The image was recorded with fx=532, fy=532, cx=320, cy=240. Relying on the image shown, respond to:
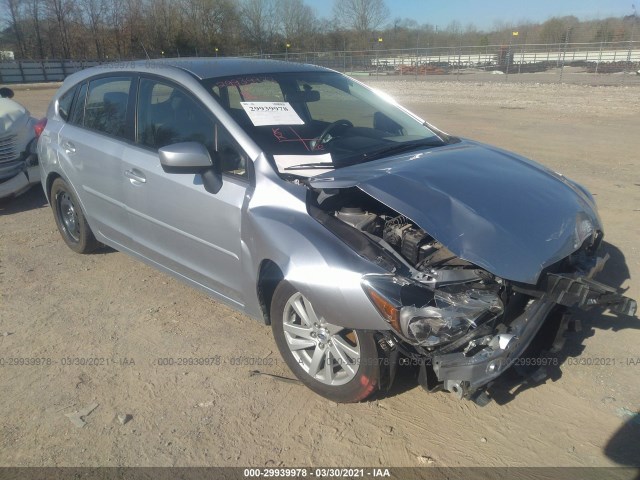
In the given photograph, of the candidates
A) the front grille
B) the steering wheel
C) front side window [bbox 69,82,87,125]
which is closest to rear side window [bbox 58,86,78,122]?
front side window [bbox 69,82,87,125]

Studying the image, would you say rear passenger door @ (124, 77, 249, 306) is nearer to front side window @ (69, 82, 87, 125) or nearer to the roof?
the roof

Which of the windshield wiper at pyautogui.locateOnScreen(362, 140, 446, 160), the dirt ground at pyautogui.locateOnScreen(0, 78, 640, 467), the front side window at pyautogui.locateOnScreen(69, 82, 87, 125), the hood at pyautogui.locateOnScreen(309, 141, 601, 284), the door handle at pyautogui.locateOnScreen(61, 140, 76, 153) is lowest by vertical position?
the dirt ground at pyautogui.locateOnScreen(0, 78, 640, 467)

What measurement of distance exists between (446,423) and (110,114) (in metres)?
3.56

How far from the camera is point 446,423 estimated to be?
9.34 feet

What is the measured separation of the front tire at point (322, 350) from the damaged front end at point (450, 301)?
17cm

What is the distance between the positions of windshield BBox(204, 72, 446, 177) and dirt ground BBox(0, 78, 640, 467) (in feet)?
4.35

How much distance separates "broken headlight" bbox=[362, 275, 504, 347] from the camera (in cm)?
251

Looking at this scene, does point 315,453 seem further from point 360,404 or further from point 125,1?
point 125,1

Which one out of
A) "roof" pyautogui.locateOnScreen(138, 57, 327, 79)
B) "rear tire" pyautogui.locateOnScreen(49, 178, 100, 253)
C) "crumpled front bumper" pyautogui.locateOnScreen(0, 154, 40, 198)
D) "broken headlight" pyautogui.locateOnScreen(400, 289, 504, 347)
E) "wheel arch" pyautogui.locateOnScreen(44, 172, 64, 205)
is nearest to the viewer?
"broken headlight" pyautogui.locateOnScreen(400, 289, 504, 347)

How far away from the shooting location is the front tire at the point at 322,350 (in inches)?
109

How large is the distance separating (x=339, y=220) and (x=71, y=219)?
346 centimetres

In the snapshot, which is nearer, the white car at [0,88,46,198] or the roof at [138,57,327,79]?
the roof at [138,57,327,79]

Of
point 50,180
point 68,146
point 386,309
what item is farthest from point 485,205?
point 50,180

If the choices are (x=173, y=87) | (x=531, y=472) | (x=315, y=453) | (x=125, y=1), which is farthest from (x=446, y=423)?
(x=125, y=1)
